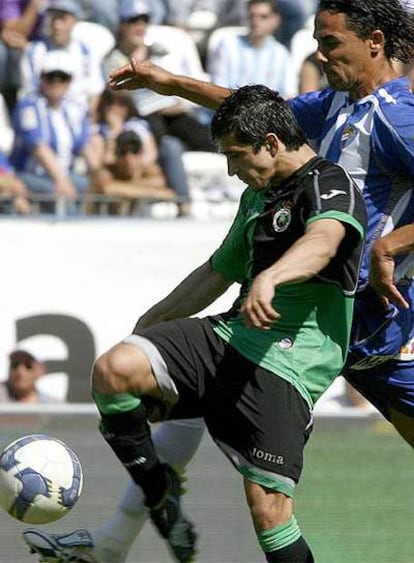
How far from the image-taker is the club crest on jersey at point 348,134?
540 centimetres

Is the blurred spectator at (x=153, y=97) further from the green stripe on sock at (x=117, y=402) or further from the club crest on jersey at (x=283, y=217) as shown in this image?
the green stripe on sock at (x=117, y=402)

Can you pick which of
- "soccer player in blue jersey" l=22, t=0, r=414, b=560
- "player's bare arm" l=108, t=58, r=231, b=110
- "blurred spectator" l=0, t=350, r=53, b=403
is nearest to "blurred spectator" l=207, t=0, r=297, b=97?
"blurred spectator" l=0, t=350, r=53, b=403

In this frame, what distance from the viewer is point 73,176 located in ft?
37.3

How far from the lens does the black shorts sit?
16.5 ft

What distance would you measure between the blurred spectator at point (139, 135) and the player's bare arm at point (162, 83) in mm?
5558

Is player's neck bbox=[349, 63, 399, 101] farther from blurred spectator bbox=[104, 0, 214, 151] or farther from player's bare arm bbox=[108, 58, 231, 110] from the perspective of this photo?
blurred spectator bbox=[104, 0, 214, 151]

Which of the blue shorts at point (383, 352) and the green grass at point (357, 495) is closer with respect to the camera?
the blue shorts at point (383, 352)

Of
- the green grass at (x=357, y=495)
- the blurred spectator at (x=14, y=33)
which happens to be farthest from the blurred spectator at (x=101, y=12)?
the green grass at (x=357, y=495)

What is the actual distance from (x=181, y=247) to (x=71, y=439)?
10.9 feet

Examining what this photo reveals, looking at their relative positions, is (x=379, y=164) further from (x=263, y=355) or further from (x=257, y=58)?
(x=257, y=58)

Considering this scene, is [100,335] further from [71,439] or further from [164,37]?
[164,37]

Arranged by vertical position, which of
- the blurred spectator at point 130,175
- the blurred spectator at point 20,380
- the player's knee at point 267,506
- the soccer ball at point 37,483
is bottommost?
the blurred spectator at point 20,380

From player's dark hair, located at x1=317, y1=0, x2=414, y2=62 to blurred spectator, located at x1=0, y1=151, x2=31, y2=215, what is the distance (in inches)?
216

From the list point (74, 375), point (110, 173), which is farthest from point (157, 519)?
point (110, 173)
